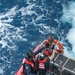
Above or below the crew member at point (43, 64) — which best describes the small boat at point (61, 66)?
below

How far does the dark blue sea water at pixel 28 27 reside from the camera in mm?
25469

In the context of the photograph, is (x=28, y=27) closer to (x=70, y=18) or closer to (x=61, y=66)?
(x=70, y=18)

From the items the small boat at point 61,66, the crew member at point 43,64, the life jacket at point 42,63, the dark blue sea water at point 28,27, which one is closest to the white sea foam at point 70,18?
the dark blue sea water at point 28,27

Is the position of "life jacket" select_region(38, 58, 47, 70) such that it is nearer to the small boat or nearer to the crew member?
the crew member

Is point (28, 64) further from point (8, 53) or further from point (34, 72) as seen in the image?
point (8, 53)

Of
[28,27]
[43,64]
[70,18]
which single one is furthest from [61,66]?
[70,18]

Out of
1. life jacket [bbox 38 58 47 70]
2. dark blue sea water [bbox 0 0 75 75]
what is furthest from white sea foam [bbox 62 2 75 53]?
life jacket [bbox 38 58 47 70]

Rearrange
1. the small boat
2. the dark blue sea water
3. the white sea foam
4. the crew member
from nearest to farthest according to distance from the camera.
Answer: the crew member → the small boat → the dark blue sea water → the white sea foam

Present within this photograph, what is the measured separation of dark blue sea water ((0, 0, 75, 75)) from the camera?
25469 millimetres

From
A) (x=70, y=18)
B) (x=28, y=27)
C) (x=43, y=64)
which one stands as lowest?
(x=28, y=27)

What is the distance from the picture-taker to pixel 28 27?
94.7 ft

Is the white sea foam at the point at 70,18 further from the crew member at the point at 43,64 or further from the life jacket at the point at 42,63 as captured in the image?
the life jacket at the point at 42,63

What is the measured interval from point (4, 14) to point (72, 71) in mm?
14306

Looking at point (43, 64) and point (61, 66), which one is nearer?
point (43, 64)
